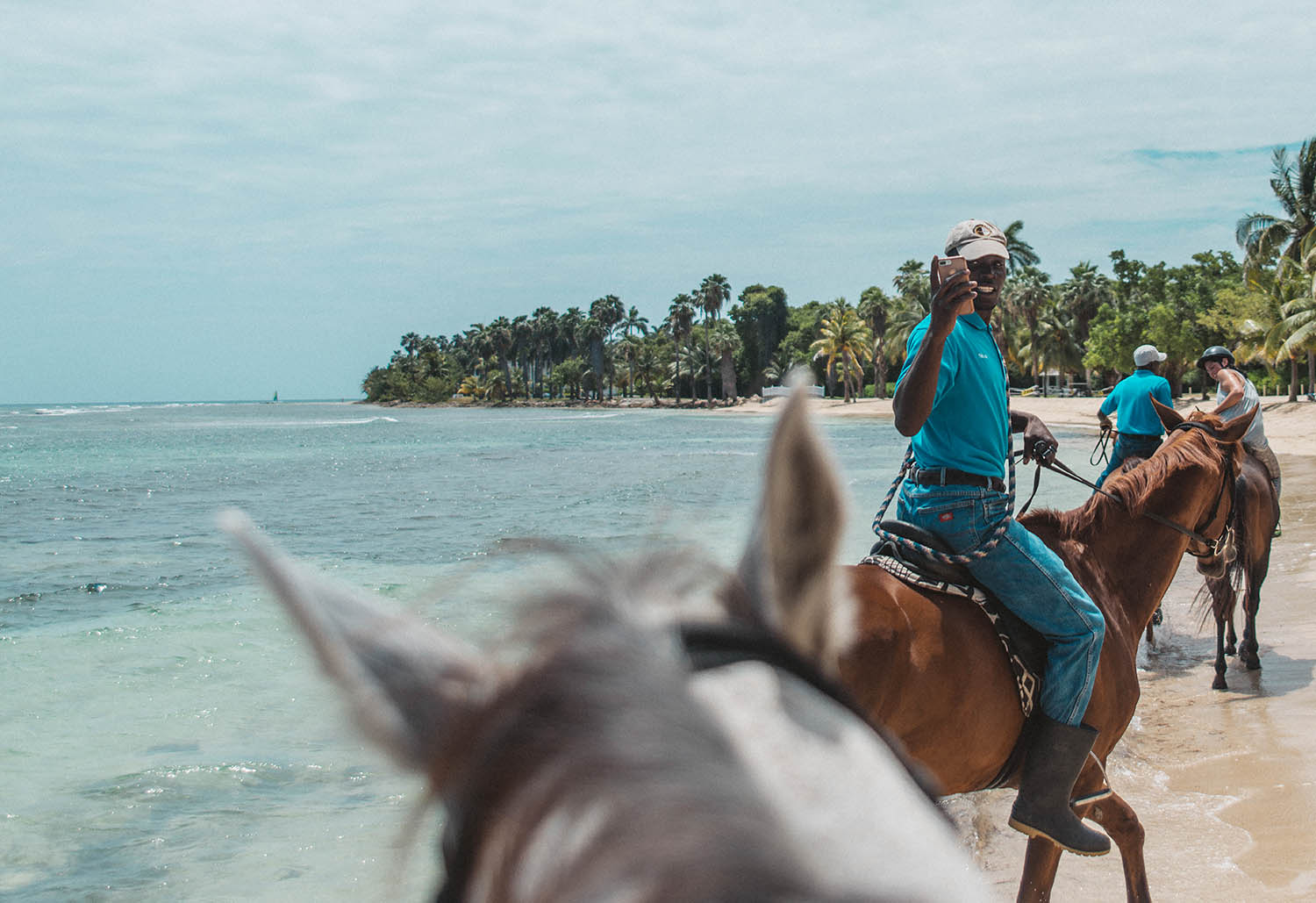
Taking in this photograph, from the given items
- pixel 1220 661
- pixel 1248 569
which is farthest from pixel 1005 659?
pixel 1220 661

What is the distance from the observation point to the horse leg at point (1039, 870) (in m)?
3.78

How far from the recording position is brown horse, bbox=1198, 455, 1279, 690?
23.7ft

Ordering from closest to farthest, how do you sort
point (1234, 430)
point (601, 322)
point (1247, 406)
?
point (1234, 430)
point (1247, 406)
point (601, 322)

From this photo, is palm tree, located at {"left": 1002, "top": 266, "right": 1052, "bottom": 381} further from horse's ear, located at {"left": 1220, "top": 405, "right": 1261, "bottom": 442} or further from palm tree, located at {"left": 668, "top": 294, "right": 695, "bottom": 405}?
horse's ear, located at {"left": 1220, "top": 405, "right": 1261, "bottom": 442}

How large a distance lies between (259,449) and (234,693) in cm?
4830

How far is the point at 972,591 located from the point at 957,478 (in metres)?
0.42

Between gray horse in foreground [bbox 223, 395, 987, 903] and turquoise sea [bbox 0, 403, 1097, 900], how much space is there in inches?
1.7

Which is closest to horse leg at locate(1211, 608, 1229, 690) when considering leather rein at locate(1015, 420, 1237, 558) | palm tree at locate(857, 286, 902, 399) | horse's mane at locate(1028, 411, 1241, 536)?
leather rein at locate(1015, 420, 1237, 558)

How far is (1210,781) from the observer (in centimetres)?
591

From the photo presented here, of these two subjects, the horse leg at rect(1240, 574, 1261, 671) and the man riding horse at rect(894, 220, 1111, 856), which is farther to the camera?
the horse leg at rect(1240, 574, 1261, 671)

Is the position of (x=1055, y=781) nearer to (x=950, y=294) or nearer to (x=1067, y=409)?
(x=950, y=294)

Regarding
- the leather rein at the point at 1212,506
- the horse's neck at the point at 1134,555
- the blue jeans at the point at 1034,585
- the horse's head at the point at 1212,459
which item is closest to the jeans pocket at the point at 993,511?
the blue jeans at the point at 1034,585

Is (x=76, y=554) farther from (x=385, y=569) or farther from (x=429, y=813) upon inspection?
(x=429, y=813)

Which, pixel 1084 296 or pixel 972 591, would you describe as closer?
pixel 972 591
